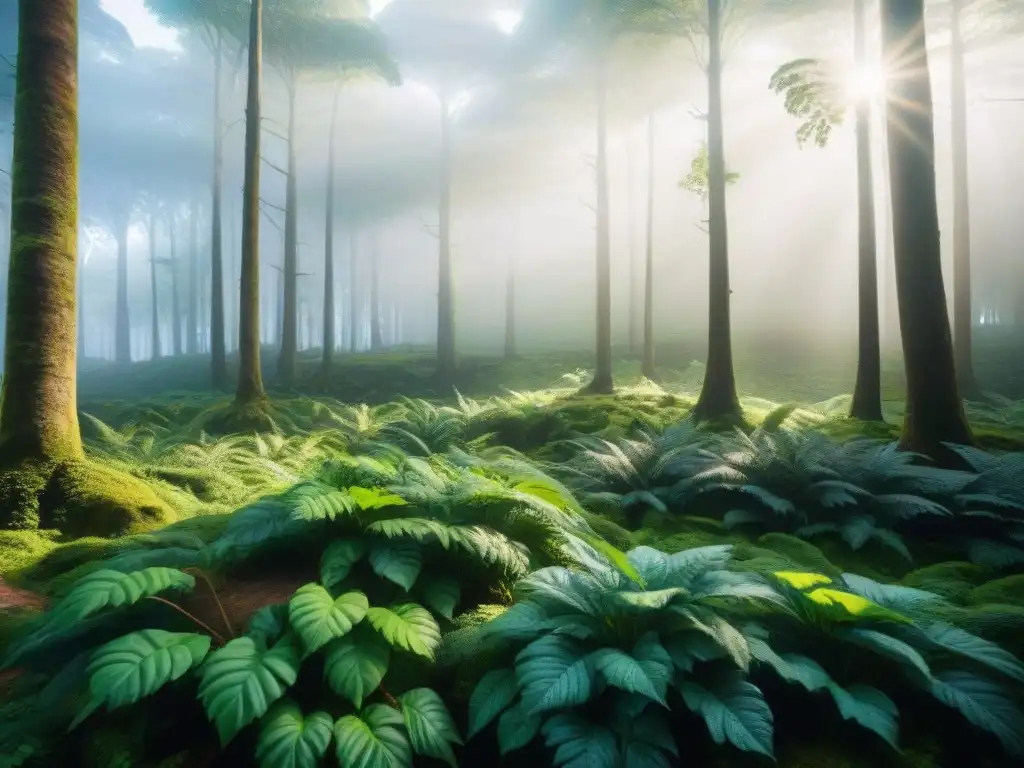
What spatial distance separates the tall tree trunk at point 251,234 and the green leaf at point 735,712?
10665 mm

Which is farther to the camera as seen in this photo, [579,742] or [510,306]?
[510,306]

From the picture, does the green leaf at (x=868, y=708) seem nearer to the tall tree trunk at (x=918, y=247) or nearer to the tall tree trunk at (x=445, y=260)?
the tall tree trunk at (x=918, y=247)

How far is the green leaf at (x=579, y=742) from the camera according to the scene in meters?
1.93

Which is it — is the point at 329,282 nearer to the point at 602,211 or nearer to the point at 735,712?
the point at 602,211

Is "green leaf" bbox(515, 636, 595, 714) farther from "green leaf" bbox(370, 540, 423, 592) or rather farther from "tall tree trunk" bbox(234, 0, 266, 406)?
"tall tree trunk" bbox(234, 0, 266, 406)

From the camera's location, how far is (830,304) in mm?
51062

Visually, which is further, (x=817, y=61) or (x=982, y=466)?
(x=817, y=61)

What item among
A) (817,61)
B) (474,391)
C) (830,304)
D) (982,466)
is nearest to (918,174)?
(982,466)

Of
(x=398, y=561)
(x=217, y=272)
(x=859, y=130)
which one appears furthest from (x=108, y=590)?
(x=217, y=272)

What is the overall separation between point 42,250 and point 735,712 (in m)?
6.32

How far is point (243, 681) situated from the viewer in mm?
2066

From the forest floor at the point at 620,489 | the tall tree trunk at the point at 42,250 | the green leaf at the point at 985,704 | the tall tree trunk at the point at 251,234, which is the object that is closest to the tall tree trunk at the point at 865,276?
the forest floor at the point at 620,489

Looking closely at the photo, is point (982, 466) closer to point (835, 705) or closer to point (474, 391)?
point (835, 705)

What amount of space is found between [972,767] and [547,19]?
20.3 metres
